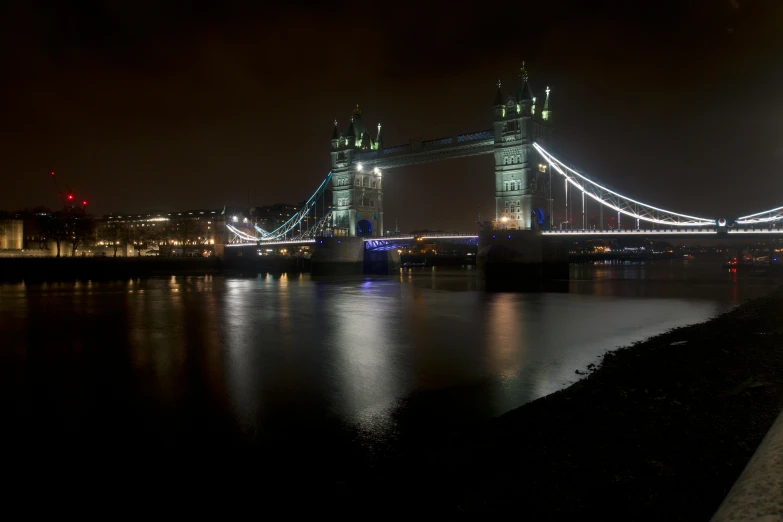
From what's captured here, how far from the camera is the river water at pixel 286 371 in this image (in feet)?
21.6

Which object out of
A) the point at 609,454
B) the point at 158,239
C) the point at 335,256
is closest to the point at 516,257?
the point at 335,256

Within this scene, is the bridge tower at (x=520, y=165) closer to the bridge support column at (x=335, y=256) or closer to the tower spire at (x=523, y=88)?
the tower spire at (x=523, y=88)

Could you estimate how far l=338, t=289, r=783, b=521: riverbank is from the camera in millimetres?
3916

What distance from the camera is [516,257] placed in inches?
1645

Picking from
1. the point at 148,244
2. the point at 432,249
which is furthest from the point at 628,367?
the point at 432,249

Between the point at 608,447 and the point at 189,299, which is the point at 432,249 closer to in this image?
the point at 189,299

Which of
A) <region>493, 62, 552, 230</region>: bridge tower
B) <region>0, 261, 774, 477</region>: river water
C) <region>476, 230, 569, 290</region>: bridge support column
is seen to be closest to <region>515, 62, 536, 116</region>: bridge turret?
<region>493, 62, 552, 230</region>: bridge tower

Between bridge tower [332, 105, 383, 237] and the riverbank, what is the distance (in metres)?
52.3

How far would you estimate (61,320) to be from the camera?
60.6ft

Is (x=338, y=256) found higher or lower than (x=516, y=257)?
higher

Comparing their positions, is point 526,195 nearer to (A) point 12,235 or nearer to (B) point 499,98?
(B) point 499,98

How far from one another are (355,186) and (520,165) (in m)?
21.1

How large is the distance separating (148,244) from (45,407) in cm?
7705

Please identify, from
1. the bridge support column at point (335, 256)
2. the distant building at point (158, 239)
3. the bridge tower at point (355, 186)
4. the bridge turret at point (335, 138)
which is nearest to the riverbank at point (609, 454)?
the bridge support column at point (335, 256)
